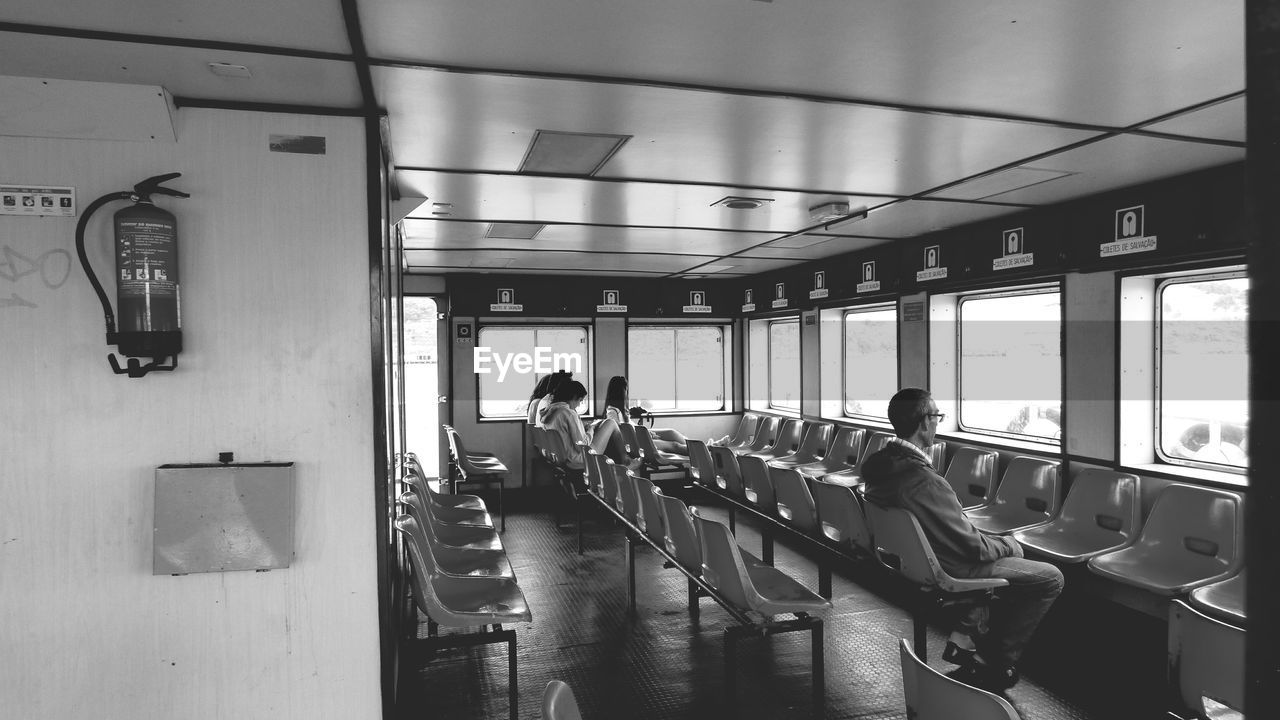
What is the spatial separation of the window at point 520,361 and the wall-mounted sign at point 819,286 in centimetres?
310

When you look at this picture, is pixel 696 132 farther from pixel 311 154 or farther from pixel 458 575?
pixel 458 575

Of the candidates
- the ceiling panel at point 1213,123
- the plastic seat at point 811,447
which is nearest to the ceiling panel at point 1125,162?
the ceiling panel at point 1213,123

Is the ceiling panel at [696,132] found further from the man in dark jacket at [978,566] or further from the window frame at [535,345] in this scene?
the window frame at [535,345]

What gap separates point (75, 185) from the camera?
2484 mm

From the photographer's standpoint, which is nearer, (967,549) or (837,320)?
(967,549)

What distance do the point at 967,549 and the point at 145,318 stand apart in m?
3.44

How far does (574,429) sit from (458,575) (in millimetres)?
3772

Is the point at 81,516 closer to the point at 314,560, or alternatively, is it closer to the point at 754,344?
the point at 314,560

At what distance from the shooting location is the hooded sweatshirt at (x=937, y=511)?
347cm

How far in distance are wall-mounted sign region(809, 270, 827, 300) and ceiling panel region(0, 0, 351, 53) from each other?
6390 millimetres

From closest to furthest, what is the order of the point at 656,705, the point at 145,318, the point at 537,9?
1. the point at 537,9
2. the point at 145,318
3. the point at 656,705

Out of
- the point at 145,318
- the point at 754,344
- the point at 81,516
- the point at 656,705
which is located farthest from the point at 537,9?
the point at 754,344

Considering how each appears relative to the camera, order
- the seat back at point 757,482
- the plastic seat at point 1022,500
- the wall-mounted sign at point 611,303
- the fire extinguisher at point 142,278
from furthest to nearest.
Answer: the wall-mounted sign at point 611,303
the seat back at point 757,482
the plastic seat at point 1022,500
the fire extinguisher at point 142,278

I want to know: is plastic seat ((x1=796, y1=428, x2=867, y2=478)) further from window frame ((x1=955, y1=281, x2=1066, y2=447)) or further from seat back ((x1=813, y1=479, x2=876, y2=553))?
seat back ((x1=813, y1=479, x2=876, y2=553))
